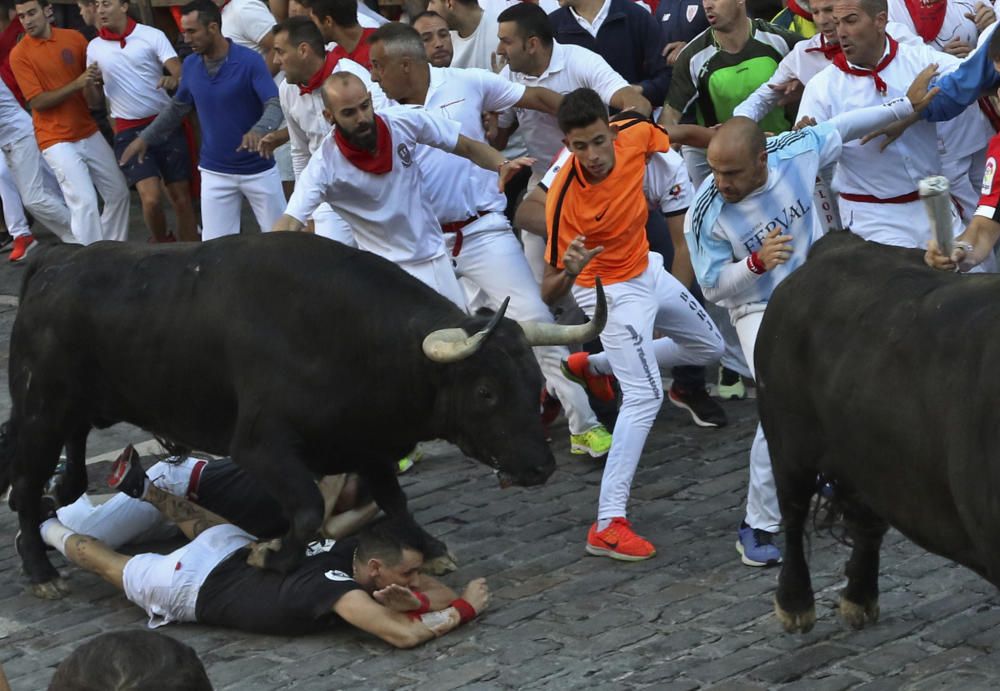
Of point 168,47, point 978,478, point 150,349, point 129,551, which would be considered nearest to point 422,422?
point 150,349

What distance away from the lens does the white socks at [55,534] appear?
7301 mm

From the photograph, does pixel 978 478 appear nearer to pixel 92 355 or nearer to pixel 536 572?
pixel 536 572

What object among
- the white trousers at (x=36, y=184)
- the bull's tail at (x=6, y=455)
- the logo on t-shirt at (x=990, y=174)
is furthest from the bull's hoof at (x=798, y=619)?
the white trousers at (x=36, y=184)

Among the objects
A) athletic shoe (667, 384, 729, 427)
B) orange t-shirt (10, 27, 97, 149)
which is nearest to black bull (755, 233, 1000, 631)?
athletic shoe (667, 384, 729, 427)

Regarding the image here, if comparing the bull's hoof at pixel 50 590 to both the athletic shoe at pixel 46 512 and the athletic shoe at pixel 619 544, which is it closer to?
the athletic shoe at pixel 46 512

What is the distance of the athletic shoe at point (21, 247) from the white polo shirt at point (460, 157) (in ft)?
21.9

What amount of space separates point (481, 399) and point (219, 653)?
1451 mm

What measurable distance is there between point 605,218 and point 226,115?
4.69 meters

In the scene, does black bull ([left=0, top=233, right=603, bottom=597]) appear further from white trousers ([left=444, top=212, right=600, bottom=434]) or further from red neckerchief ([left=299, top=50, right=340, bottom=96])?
red neckerchief ([left=299, top=50, right=340, bottom=96])

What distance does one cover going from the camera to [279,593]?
21.3 feet

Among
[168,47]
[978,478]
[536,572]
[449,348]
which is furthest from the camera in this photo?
[168,47]

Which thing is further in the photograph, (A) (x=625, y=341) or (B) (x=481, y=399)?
(A) (x=625, y=341)

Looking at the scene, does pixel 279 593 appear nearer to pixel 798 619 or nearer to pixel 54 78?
pixel 798 619

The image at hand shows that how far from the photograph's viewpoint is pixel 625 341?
7.35 metres
